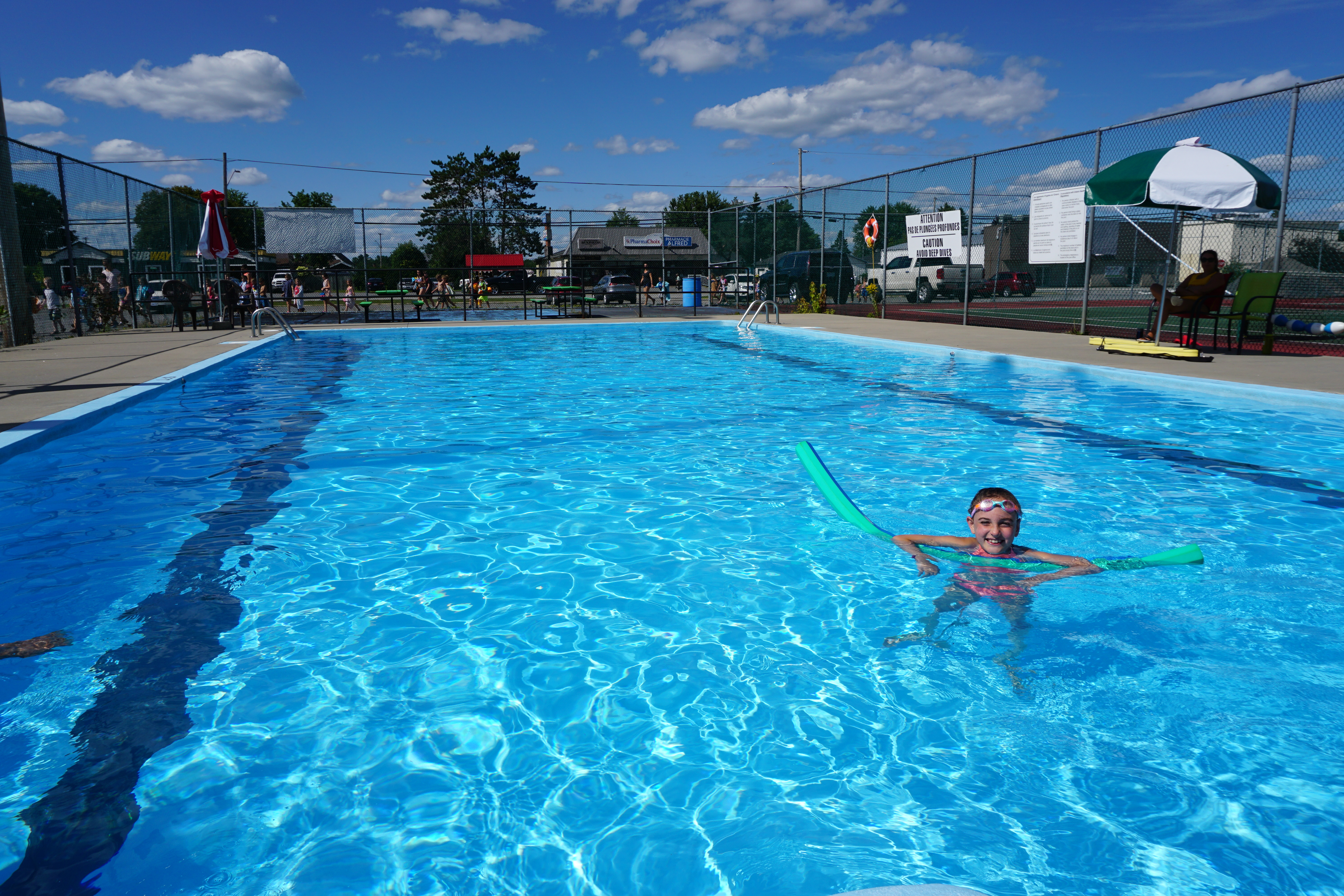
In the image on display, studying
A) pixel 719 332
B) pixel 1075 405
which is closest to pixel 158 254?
pixel 719 332

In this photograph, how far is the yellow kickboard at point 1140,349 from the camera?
405 inches

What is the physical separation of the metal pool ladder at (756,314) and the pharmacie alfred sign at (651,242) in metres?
21.9

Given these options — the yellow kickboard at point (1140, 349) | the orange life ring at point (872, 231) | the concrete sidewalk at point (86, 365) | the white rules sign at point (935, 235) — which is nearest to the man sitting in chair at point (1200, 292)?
the yellow kickboard at point (1140, 349)

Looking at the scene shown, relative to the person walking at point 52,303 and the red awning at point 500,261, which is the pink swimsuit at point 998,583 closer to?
the person walking at point 52,303

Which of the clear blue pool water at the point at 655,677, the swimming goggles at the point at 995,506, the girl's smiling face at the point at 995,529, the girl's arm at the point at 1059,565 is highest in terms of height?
the swimming goggles at the point at 995,506

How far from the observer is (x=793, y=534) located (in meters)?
4.98

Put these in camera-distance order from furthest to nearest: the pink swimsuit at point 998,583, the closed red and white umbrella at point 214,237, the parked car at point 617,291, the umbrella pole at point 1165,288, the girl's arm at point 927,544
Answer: the parked car at point 617,291, the closed red and white umbrella at point 214,237, the umbrella pole at point 1165,288, the girl's arm at point 927,544, the pink swimsuit at point 998,583

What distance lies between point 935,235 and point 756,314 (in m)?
4.04

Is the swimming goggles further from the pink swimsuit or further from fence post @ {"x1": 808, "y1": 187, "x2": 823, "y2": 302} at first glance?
fence post @ {"x1": 808, "y1": 187, "x2": 823, "y2": 302}

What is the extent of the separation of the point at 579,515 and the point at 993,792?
129 inches

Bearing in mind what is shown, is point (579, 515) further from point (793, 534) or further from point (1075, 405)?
point (1075, 405)

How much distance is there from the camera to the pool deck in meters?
8.06

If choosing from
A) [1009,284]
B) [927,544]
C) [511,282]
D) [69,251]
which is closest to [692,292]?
[1009,284]

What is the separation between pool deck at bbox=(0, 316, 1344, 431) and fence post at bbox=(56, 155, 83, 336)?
0.39m
